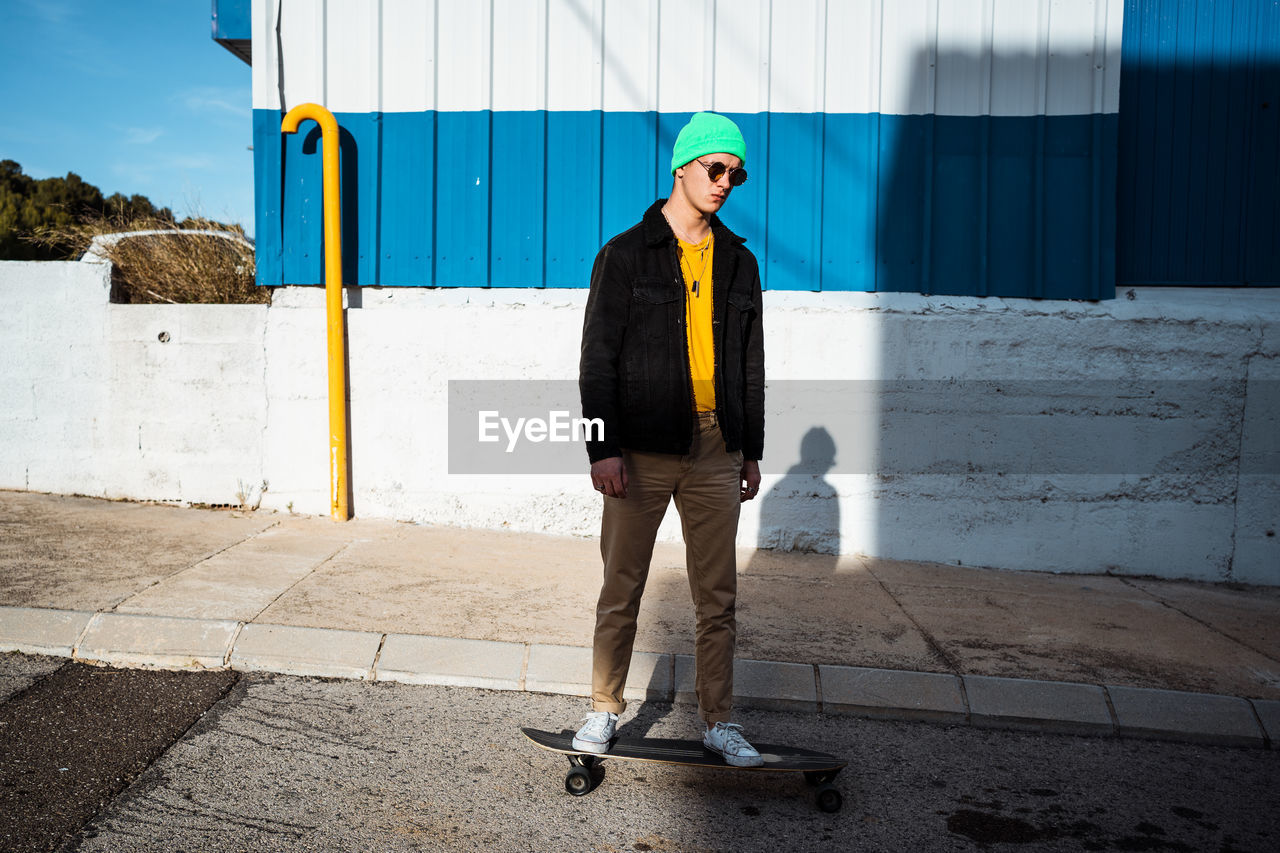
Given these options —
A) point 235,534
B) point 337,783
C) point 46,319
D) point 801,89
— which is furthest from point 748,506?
point 46,319

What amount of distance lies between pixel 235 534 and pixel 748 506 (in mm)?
3237

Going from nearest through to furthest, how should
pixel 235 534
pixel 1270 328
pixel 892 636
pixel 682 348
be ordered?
pixel 682 348
pixel 892 636
pixel 235 534
pixel 1270 328

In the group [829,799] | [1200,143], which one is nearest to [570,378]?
[829,799]

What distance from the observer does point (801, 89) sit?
6305mm

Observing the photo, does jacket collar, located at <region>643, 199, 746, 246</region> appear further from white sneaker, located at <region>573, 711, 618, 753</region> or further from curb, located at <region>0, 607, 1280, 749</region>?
curb, located at <region>0, 607, 1280, 749</region>

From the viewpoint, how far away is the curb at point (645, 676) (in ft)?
12.8

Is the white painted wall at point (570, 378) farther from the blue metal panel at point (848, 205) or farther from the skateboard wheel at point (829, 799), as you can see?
the skateboard wheel at point (829, 799)

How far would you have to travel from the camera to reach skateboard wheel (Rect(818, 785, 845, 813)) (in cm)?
300

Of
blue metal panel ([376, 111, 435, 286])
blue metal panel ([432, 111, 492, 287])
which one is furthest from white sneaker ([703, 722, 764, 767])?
blue metal panel ([376, 111, 435, 286])

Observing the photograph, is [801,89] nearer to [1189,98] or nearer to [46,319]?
[1189,98]

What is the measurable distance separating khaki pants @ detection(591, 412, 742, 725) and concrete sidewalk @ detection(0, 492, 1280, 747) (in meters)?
0.88

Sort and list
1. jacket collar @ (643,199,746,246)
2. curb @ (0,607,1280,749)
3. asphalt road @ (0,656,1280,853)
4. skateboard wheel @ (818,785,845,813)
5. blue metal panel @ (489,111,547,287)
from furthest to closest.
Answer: blue metal panel @ (489,111,547,287) → curb @ (0,607,1280,749) → jacket collar @ (643,199,746,246) → skateboard wheel @ (818,785,845,813) → asphalt road @ (0,656,1280,853)

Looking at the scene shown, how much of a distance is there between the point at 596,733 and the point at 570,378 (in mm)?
3548

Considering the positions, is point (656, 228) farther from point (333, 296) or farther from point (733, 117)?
point (333, 296)
